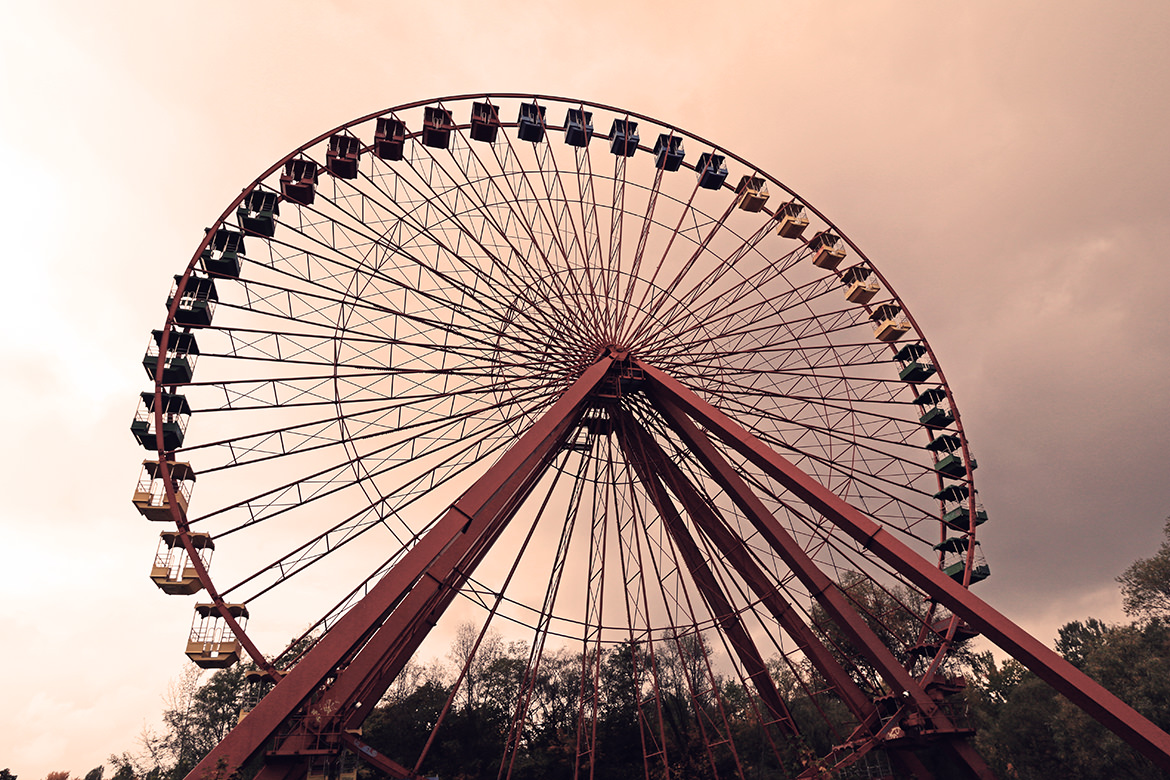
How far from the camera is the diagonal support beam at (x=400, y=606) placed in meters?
11.6

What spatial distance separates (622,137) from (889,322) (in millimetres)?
11250

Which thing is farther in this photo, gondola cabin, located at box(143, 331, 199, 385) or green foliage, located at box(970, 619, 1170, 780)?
green foliage, located at box(970, 619, 1170, 780)

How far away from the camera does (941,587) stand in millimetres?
15055

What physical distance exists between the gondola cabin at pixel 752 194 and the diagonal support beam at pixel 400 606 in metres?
8.76

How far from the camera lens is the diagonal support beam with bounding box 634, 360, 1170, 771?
13.4 meters

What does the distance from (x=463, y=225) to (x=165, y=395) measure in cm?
942

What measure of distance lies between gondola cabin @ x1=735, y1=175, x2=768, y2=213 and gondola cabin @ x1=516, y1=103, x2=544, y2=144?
23.4ft

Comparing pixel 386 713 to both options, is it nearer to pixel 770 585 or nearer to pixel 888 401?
pixel 770 585

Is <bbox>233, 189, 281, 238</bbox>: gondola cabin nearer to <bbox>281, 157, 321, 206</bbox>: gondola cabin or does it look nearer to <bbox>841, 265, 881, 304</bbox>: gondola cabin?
<bbox>281, 157, 321, 206</bbox>: gondola cabin

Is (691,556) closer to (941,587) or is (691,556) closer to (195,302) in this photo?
(941,587)

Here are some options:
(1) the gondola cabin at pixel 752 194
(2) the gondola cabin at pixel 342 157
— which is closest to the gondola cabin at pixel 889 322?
(1) the gondola cabin at pixel 752 194

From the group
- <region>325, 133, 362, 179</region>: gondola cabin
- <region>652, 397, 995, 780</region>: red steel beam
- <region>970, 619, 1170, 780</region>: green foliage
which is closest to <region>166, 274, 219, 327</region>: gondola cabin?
<region>325, 133, 362, 179</region>: gondola cabin

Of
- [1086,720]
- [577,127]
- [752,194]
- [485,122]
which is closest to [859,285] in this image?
[752,194]

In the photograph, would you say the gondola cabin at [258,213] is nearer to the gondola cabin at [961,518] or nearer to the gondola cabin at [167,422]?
the gondola cabin at [167,422]
